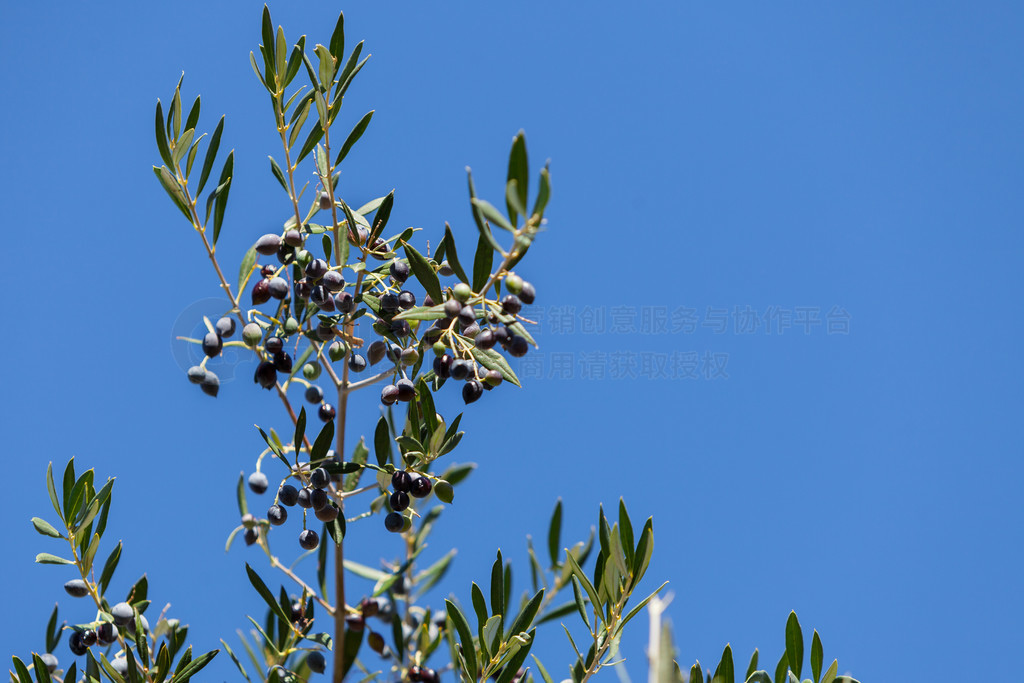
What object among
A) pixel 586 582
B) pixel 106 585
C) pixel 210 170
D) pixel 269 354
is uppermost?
pixel 210 170

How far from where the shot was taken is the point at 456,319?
51.2 inches

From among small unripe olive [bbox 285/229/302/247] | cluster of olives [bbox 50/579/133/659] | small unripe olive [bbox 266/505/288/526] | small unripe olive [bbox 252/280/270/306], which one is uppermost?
small unripe olive [bbox 285/229/302/247]

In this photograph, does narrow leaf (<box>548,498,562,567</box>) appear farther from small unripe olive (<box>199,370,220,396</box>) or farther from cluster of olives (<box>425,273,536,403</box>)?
small unripe olive (<box>199,370,220,396</box>)

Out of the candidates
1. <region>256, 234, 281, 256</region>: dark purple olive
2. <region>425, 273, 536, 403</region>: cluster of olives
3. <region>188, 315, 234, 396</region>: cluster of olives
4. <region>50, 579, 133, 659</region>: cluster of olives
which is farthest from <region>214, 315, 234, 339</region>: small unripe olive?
<region>50, 579, 133, 659</region>: cluster of olives

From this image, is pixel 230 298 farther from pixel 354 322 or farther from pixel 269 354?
pixel 354 322

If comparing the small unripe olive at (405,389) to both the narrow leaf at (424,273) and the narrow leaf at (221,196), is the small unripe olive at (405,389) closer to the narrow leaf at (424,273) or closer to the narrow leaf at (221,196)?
the narrow leaf at (424,273)

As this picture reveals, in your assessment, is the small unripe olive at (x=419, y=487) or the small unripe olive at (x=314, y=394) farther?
the small unripe olive at (x=314, y=394)

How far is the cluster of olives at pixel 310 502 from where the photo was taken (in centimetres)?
145

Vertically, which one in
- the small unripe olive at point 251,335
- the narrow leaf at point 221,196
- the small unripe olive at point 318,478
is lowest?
the small unripe olive at point 318,478

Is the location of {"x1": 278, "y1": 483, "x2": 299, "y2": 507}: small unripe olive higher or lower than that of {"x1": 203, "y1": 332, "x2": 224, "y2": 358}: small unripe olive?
lower

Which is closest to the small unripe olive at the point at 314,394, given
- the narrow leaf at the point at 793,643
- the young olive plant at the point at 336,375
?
the young olive plant at the point at 336,375

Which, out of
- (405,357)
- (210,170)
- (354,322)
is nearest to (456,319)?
(405,357)

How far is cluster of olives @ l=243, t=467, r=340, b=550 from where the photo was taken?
1.45 meters

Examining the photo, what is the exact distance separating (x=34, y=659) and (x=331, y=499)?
56 centimetres
